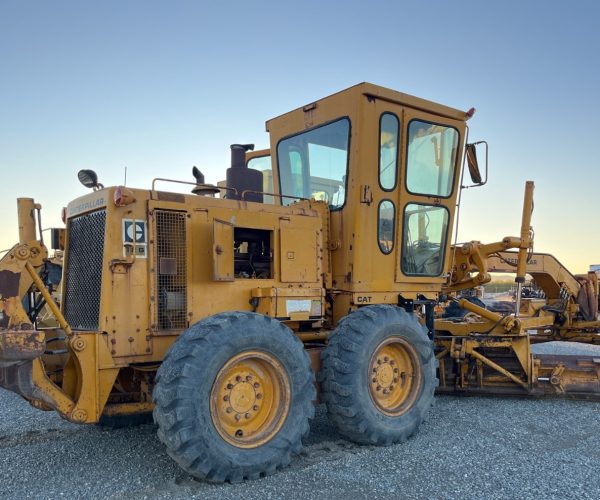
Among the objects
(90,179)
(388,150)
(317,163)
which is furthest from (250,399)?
(388,150)

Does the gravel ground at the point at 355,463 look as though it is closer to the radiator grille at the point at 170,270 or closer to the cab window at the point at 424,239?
the radiator grille at the point at 170,270

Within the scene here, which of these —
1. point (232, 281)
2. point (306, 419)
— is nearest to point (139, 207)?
point (232, 281)

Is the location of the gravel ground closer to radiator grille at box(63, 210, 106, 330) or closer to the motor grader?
the motor grader

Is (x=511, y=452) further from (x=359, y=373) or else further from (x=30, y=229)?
(x=30, y=229)

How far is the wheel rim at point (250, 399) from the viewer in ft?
15.0

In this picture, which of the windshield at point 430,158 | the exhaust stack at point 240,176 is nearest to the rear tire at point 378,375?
the windshield at point 430,158

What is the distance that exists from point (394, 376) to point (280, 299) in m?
1.47

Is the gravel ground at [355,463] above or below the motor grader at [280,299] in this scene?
below

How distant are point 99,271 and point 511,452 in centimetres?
404

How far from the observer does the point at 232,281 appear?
5309mm

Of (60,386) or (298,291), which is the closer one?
(60,386)

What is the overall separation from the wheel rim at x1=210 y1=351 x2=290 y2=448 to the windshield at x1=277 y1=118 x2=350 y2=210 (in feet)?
7.28

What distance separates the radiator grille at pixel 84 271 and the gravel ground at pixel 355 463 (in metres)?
1.22

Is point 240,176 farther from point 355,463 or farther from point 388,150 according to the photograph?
point 355,463
